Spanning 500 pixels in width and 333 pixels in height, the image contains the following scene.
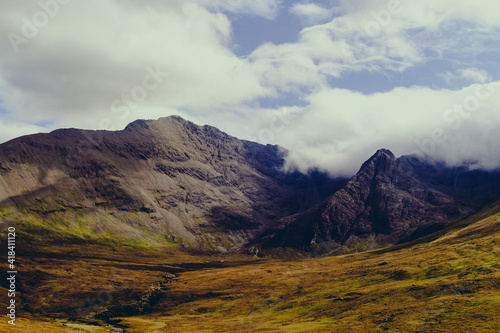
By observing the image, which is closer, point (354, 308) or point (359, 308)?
point (359, 308)

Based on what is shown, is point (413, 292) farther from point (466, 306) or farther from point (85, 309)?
point (85, 309)

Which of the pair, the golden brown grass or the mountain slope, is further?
the mountain slope

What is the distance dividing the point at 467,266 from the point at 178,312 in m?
133

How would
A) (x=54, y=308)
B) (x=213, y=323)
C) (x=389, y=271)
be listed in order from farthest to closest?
(x=54, y=308), (x=389, y=271), (x=213, y=323)

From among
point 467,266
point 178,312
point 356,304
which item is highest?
point 467,266

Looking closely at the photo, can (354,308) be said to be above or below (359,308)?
below

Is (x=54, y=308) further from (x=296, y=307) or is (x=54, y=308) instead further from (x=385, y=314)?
(x=385, y=314)

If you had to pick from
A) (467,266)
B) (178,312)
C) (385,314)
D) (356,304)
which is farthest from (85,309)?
(467,266)

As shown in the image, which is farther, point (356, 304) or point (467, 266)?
point (467, 266)

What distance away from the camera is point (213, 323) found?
14838 cm

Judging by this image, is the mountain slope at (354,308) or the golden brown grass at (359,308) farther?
the mountain slope at (354,308)

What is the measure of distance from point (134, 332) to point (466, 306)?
366 feet

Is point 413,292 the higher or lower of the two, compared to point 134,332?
higher

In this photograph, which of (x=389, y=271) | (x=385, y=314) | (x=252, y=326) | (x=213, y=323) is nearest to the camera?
(x=385, y=314)
